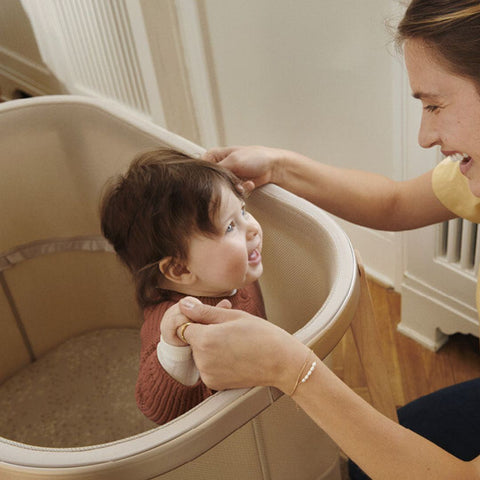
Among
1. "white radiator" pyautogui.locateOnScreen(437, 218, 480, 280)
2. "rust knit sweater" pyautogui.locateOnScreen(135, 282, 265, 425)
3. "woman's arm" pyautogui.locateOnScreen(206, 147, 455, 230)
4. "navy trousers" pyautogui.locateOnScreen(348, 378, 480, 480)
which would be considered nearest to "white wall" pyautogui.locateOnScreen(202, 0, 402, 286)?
"white radiator" pyautogui.locateOnScreen(437, 218, 480, 280)

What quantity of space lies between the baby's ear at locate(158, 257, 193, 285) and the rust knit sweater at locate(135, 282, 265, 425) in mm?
50

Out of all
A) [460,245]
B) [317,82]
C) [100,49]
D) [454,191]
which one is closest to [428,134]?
[454,191]

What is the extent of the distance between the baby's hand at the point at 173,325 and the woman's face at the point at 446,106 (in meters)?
0.38

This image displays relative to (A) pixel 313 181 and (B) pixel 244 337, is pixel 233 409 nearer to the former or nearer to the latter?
(B) pixel 244 337

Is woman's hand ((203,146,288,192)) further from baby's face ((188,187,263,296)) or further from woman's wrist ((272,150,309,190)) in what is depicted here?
baby's face ((188,187,263,296))

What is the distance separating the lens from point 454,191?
105 cm

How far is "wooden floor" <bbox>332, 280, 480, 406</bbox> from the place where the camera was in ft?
4.91

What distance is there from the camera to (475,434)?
96cm

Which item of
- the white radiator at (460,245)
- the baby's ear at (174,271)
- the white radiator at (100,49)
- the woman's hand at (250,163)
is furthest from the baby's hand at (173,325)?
the white radiator at (100,49)

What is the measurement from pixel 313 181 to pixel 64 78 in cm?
175

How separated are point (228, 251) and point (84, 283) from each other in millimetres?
726

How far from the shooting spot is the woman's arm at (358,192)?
1113 millimetres

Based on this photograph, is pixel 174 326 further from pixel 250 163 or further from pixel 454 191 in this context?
pixel 454 191

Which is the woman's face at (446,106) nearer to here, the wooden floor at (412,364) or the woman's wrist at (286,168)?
the woman's wrist at (286,168)
